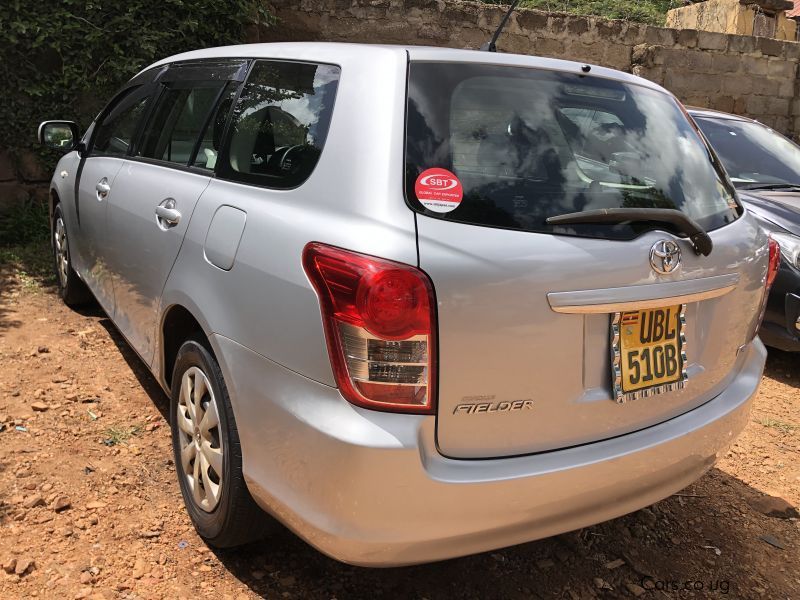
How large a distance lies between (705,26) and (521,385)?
1189 cm

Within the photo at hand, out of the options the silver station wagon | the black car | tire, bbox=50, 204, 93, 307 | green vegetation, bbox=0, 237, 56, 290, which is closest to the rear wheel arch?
the silver station wagon

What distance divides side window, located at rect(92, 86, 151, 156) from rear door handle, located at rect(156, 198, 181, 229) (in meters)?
0.97

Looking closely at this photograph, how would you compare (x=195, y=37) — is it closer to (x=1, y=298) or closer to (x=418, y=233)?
(x=1, y=298)

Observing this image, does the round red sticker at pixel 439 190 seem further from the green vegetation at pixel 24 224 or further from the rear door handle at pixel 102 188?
the green vegetation at pixel 24 224

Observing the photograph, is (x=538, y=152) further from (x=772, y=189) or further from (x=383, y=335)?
(x=772, y=189)

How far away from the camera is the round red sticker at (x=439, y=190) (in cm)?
187

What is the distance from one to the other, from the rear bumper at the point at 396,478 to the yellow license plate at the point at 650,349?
6.4 inches

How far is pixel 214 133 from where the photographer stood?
8.82 ft

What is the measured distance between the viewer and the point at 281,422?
6.41 ft

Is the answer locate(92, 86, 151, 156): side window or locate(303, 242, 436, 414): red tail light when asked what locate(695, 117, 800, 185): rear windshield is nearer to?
locate(92, 86, 151, 156): side window

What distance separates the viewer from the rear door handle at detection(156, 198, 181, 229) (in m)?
2.65

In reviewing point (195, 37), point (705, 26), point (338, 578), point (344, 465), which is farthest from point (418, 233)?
point (705, 26)

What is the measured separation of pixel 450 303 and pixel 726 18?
37.2ft

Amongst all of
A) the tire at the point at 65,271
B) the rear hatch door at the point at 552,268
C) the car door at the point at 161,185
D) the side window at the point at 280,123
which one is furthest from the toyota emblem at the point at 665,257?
the tire at the point at 65,271
